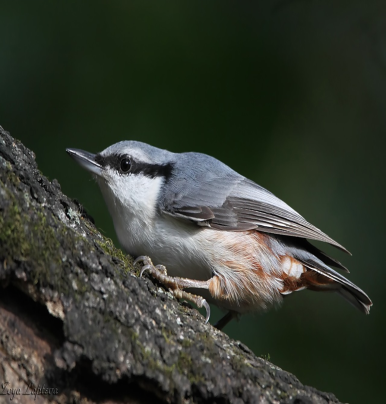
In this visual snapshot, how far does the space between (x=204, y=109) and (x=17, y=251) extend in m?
2.35

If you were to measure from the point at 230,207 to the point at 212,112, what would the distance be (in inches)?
41.7

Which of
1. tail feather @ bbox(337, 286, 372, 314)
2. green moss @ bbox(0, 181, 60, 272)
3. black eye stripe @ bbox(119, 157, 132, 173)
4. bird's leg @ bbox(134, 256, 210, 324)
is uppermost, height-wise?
black eye stripe @ bbox(119, 157, 132, 173)

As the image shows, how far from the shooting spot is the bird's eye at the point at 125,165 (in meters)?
2.84

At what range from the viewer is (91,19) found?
3.71 m

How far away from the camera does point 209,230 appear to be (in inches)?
108

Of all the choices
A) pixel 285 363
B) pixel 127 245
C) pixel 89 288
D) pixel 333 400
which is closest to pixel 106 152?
pixel 127 245

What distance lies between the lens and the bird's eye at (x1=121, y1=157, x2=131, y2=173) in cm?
284

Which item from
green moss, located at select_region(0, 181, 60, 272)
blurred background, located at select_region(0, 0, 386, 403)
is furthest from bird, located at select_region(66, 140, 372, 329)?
green moss, located at select_region(0, 181, 60, 272)

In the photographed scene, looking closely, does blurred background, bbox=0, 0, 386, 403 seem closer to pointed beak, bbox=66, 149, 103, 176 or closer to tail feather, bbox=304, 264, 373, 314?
tail feather, bbox=304, 264, 373, 314

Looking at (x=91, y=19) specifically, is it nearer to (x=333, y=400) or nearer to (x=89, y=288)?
(x=89, y=288)

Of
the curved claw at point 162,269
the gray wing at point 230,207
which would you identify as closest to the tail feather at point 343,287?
the gray wing at point 230,207

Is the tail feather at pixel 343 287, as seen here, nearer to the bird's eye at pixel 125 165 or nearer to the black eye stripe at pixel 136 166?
the black eye stripe at pixel 136 166

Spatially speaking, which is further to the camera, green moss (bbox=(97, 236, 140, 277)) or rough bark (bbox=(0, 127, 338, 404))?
green moss (bbox=(97, 236, 140, 277))

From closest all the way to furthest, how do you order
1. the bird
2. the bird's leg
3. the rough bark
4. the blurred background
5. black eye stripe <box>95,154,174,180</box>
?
1. the rough bark
2. the bird's leg
3. the bird
4. black eye stripe <box>95,154,174,180</box>
5. the blurred background
